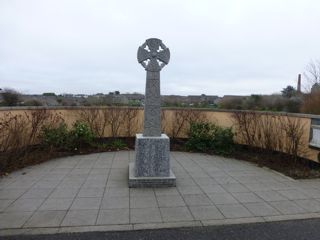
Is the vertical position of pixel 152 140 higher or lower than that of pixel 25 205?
higher

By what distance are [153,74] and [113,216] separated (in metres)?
3.14

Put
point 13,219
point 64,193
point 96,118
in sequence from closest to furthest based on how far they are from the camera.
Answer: point 13,219
point 64,193
point 96,118

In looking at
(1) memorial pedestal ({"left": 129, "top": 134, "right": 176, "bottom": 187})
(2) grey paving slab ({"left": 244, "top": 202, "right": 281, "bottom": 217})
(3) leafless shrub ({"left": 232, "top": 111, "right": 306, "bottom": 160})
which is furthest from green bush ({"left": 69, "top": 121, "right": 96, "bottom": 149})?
(2) grey paving slab ({"left": 244, "top": 202, "right": 281, "bottom": 217})

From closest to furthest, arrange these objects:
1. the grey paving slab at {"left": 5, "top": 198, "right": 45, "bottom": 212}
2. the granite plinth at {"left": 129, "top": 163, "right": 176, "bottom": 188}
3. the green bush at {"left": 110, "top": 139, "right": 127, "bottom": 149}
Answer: the grey paving slab at {"left": 5, "top": 198, "right": 45, "bottom": 212}
the granite plinth at {"left": 129, "top": 163, "right": 176, "bottom": 188}
the green bush at {"left": 110, "top": 139, "right": 127, "bottom": 149}

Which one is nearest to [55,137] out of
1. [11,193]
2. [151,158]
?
[11,193]

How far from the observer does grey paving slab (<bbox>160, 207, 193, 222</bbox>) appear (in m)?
4.58

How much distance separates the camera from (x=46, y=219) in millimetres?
4473

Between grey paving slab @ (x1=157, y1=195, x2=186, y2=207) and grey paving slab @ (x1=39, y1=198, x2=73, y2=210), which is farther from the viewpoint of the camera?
grey paving slab @ (x1=157, y1=195, x2=186, y2=207)

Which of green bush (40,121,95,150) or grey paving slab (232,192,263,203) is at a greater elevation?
green bush (40,121,95,150)

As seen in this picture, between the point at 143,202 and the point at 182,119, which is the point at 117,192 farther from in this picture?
the point at 182,119

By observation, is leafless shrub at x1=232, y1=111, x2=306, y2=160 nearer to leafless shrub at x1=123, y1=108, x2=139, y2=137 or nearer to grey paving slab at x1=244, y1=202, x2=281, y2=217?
grey paving slab at x1=244, y1=202, x2=281, y2=217

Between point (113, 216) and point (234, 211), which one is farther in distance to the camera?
point (234, 211)

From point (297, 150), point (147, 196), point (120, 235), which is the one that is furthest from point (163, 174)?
point (297, 150)

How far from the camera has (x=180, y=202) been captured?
531cm
